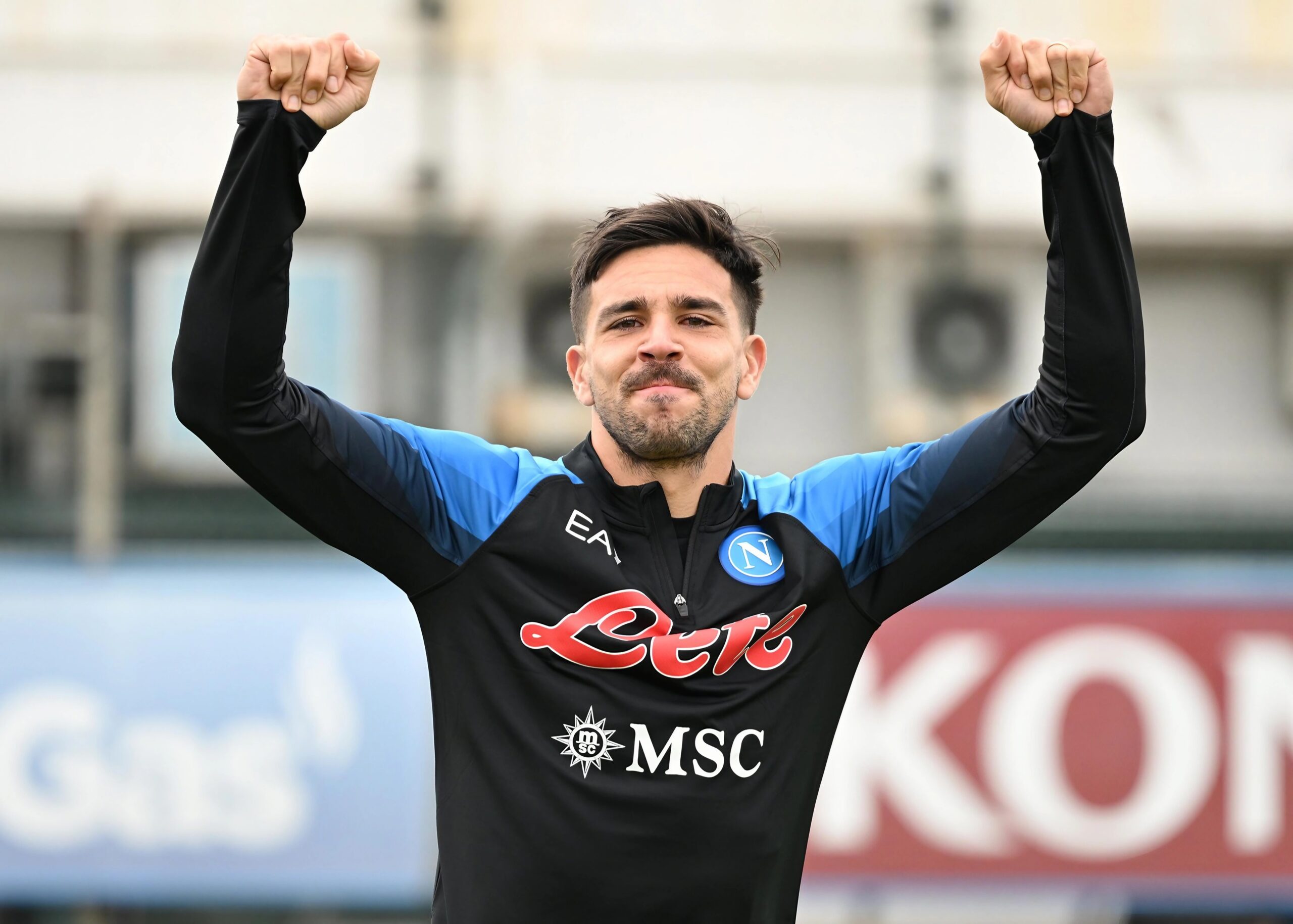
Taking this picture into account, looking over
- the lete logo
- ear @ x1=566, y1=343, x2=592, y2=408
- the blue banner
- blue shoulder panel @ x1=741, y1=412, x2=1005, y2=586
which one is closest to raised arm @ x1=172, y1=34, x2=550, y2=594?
the lete logo

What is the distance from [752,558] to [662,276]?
0.49 metres

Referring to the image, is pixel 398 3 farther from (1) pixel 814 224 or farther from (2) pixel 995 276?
(2) pixel 995 276

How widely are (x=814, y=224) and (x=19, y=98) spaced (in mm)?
3854

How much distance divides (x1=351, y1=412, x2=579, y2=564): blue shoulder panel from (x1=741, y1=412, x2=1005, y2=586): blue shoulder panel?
0.39 m

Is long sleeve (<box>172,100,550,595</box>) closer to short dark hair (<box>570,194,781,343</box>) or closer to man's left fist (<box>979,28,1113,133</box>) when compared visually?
short dark hair (<box>570,194,781,343</box>)

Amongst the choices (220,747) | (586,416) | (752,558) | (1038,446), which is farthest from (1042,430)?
(220,747)

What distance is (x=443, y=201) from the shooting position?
7.39m

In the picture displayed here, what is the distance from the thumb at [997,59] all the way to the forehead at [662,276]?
545 millimetres

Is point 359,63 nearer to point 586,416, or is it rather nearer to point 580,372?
point 580,372

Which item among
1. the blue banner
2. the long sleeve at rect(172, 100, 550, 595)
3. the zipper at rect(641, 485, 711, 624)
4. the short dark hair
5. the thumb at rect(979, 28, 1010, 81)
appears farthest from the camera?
the blue banner

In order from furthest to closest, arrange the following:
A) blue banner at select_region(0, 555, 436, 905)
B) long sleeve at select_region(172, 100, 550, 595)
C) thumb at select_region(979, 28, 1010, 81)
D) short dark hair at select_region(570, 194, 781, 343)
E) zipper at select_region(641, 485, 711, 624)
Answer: blue banner at select_region(0, 555, 436, 905), short dark hair at select_region(570, 194, 781, 343), zipper at select_region(641, 485, 711, 624), thumb at select_region(979, 28, 1010, 81), long sleeve at select_region(172, 100, 550, 595)

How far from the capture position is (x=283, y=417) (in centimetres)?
228

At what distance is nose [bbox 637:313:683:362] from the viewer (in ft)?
8.10

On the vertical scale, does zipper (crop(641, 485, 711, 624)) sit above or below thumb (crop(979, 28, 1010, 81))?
below
